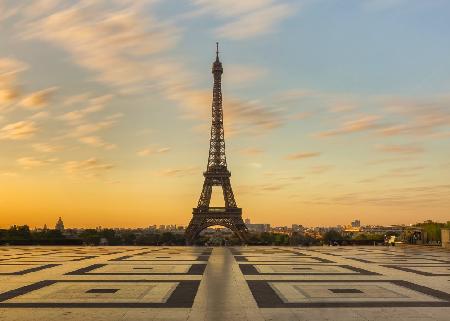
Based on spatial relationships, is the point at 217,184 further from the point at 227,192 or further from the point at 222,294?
the point at 222,294

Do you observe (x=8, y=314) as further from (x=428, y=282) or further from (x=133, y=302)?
(x=428, y=282)

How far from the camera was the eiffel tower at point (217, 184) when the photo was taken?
90500 mm

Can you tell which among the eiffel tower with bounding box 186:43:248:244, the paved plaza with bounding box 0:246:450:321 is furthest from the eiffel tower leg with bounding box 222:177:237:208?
the paved plaza with bounding box 0:246:450:321

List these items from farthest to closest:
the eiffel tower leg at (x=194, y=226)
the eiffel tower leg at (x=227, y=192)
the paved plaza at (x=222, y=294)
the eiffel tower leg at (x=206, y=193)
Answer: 1. the eiffel tower leg at (x=227, y=192)
2. the eiffel tower leg at (x=206, y=193)
3. the eiffel tower leg at (x=194, y=226)
4. the paved plaza at (x=222, y=294)

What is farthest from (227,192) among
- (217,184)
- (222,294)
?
(222,294)

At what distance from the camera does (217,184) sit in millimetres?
94562

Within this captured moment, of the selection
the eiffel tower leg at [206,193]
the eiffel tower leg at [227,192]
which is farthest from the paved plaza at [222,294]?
the eiffel tower leg at [227,192]

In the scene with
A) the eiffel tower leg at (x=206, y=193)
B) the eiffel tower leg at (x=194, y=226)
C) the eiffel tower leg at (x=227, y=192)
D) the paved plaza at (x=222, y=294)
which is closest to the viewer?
the paved plaza at (x=222, y=294)

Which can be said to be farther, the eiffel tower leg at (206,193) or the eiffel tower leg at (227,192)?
the eiffel tower leg at (227,192)

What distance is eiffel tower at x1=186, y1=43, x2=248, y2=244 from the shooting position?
9050 centimetres

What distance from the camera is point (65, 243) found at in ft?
186

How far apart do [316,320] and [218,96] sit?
269 ft

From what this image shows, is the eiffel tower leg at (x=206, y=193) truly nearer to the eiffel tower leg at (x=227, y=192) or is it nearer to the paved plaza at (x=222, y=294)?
the eiffel tower leg at (x=227, y=192)

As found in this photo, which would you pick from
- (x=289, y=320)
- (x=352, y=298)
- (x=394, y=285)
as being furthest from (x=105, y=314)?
(x=394, y=285)
